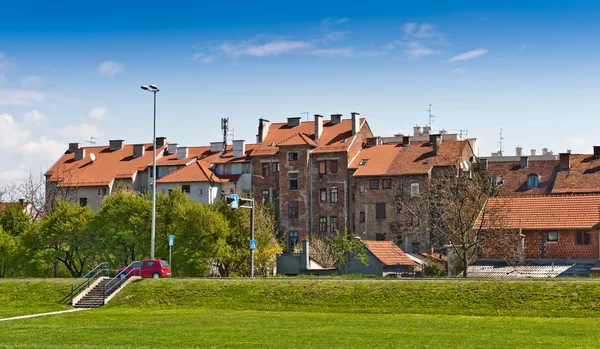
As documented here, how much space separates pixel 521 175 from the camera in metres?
103

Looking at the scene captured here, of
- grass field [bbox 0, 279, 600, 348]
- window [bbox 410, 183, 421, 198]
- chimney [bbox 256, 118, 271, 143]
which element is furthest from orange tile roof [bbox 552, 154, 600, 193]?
grass field [bbox 0, 279, 600, 348]

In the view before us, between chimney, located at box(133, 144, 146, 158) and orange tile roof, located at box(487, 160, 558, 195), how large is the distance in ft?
138

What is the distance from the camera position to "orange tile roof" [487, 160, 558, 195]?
329 feet

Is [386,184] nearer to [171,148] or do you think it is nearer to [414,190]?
[414,190]

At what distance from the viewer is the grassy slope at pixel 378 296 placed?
48.8m

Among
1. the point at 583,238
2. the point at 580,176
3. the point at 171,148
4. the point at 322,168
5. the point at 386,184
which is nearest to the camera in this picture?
the point at 583,238

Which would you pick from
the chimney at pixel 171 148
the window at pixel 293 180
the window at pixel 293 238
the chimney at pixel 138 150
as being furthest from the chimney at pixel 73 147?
the window at pixel 293 238

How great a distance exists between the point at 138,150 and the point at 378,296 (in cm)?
7237

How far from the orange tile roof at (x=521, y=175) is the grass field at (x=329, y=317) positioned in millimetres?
48650

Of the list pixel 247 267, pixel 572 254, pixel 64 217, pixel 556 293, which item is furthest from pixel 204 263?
pixel 556 293

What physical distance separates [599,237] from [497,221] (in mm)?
7928

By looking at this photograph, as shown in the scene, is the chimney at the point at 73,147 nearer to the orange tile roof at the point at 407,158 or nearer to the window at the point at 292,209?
the window at the point at 292,209

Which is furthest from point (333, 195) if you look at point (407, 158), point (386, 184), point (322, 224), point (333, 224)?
point (407, 158)

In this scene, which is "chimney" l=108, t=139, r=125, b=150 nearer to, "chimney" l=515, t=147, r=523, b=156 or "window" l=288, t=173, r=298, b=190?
"window" l=288, t=173, r=298, b=190
